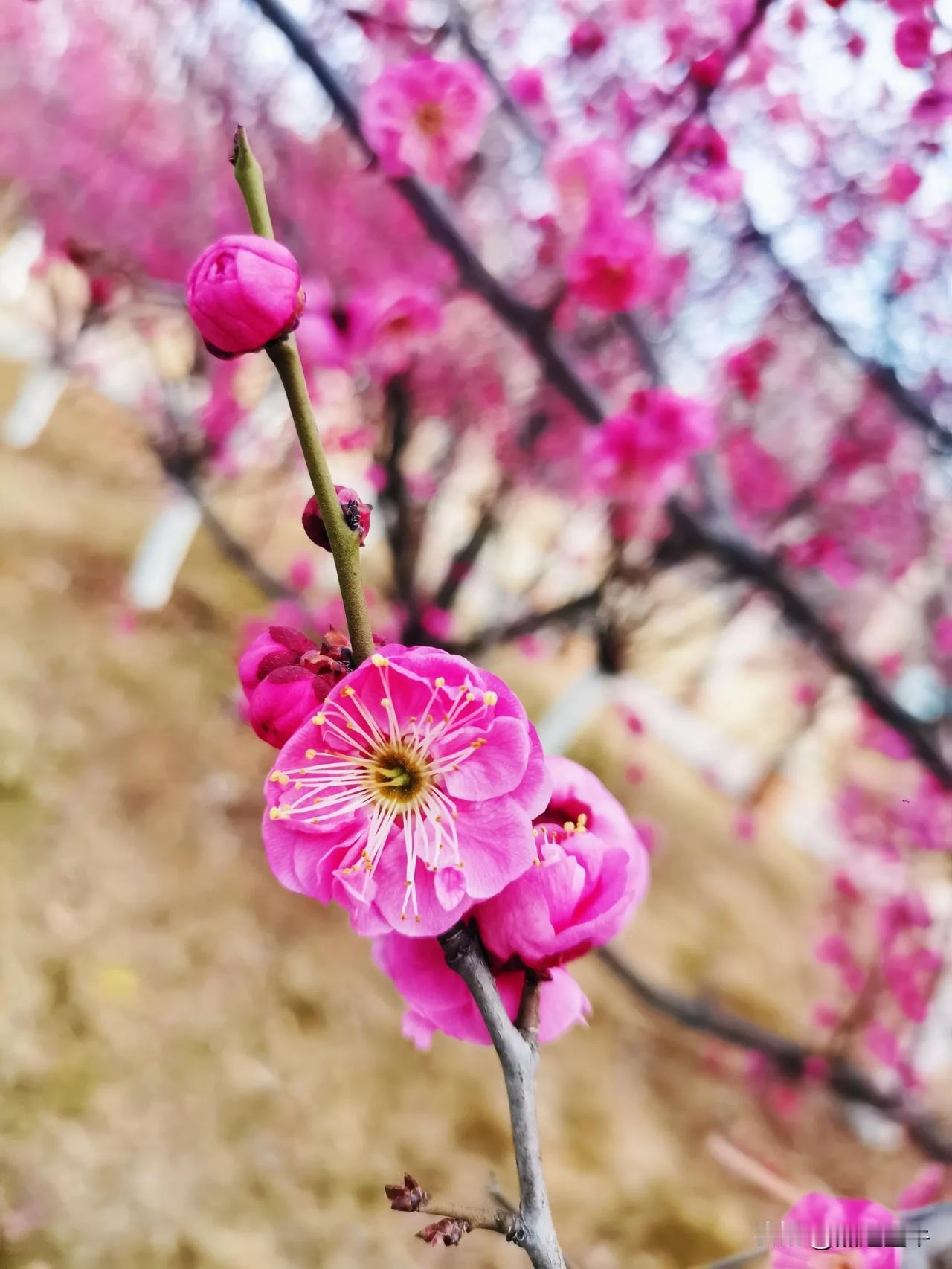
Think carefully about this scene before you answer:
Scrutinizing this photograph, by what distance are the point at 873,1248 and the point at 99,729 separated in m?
2.82

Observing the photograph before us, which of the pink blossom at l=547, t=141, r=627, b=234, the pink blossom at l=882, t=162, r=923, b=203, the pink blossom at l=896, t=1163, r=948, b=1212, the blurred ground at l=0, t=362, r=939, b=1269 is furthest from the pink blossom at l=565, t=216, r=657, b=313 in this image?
the pink blossom at l=896, t=1163, r=948, b=1212

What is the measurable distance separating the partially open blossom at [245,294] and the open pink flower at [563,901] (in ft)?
0.89

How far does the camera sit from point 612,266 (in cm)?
137

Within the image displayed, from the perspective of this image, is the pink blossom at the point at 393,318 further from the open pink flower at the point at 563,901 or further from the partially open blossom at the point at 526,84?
the open pink flower at the point at 563,901

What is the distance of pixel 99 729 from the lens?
2.84 m

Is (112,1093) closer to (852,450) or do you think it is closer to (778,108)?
(778,108)

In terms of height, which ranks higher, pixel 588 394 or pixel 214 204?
pixel 588 394

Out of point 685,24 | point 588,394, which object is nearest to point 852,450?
point 685,24

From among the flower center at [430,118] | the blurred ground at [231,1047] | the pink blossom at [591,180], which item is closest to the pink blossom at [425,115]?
the flower center at [430,118]

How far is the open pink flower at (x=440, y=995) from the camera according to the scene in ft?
1.36

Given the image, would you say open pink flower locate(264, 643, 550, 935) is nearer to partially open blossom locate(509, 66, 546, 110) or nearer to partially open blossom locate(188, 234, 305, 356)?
partially open blossom locate(188, 234, 305, 356)

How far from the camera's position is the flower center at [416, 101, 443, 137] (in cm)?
126

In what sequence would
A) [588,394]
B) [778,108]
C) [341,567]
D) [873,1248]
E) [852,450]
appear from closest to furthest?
[341,567] < [873,1248] < [588,394] < [778,108] < [852,450]

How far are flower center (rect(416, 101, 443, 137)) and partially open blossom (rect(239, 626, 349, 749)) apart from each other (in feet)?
3.77
